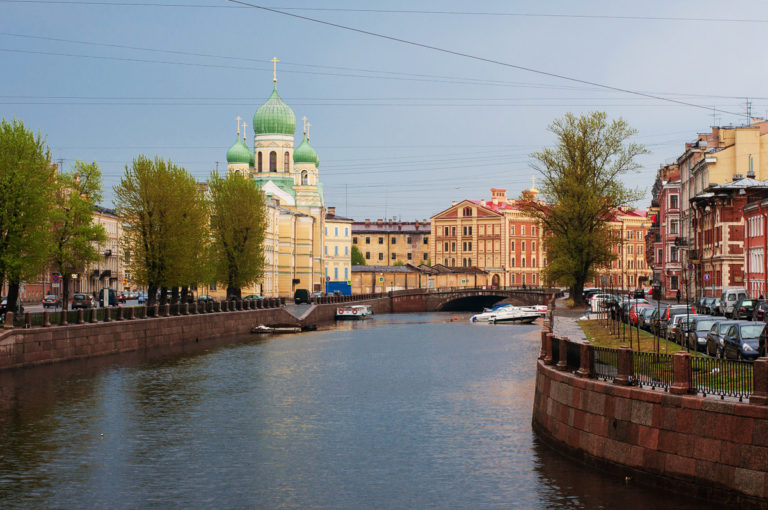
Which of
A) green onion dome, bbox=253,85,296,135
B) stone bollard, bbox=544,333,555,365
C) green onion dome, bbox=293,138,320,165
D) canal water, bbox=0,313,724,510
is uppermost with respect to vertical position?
green onion dome, bbox=253,85,296,135

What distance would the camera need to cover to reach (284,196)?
156 metres

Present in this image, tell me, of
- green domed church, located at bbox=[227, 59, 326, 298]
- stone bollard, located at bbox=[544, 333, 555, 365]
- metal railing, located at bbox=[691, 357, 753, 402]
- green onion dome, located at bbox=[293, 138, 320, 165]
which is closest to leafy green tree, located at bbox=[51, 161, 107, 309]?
stone bollard, located at bbox=[544, 333, 555, 365]

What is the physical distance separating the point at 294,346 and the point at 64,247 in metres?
18.8

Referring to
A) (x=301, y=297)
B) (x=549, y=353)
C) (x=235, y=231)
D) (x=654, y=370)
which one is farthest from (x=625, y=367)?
(x=301, y=297)

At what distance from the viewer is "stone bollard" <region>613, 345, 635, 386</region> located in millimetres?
24734

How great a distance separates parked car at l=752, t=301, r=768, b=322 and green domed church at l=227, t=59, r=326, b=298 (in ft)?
318

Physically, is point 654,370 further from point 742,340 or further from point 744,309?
point 744,309

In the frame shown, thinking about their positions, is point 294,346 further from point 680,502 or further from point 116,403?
point 680,502

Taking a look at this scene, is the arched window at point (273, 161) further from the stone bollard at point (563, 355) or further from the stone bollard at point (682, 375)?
the stone bollard at point (682, 375)

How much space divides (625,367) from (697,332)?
1653 cm

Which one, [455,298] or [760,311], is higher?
[760,311]

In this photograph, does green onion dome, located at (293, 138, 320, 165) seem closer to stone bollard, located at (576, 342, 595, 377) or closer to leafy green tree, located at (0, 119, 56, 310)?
leafy green tree, located at (0, 119, 56, 310)

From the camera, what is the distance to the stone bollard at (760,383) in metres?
20.2

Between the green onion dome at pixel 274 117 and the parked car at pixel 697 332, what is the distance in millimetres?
119054
